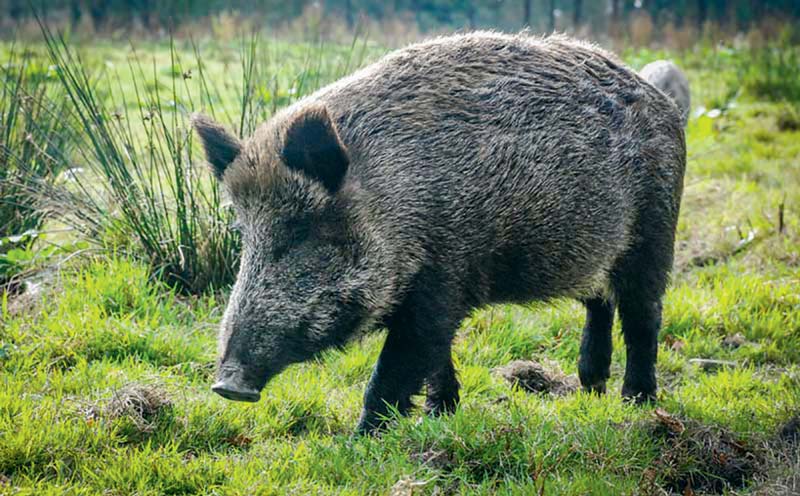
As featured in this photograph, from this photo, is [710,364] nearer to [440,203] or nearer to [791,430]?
[791,430]

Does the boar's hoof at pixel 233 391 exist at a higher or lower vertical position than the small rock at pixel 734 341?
higher

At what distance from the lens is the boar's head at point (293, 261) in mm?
3408

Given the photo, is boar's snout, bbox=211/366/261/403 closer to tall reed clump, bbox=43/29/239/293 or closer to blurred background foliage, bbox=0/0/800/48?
tall reed clump, bbox=43/29/239/293

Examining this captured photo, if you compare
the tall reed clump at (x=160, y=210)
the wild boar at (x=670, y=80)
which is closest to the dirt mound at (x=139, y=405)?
the tall reed clump at (x=160, y=210)

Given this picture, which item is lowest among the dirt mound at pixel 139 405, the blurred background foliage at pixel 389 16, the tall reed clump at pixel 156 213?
the blurred background foliage at pixel 389 16

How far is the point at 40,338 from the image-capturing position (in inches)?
176

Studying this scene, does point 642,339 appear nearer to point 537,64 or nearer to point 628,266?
point 628,266

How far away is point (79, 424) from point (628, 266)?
2617 mm

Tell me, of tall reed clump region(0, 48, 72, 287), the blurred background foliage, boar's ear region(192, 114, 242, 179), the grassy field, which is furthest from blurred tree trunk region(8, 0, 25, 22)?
boar's ear region(192, 114, 242, 179)

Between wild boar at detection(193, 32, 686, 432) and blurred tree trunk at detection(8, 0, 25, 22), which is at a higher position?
wild boar at detection(193, 32, 686, 432)

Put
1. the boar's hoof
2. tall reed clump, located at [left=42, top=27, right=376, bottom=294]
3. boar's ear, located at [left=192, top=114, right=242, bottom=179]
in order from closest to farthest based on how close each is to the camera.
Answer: the boar's hoof, boar's ear, located at [left=192, top=114, right=242, bottom=179], tall reed clump, located at [left=42, top=27, right=376, bottom=294]

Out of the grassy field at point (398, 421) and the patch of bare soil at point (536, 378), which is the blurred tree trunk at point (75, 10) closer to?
the grassy field at point (398, 421)

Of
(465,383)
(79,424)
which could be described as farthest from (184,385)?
(465,383)

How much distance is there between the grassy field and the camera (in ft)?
11.1
